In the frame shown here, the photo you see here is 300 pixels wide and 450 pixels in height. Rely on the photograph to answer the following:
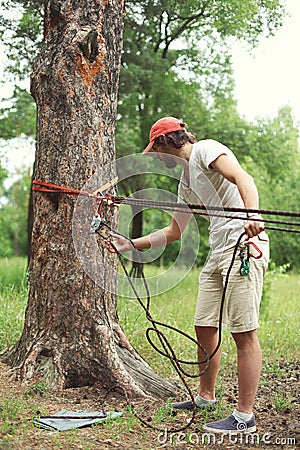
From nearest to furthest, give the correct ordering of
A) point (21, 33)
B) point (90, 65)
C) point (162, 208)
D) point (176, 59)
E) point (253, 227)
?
point (253, 227)
point (162, 208)
point (90, 65)
point (21, 33)
point (176, 59)

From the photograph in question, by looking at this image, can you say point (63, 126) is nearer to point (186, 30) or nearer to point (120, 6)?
point (120, 6)

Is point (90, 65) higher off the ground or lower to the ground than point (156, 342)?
higher

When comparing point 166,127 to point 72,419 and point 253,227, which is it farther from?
point 72,419

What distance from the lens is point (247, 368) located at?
10.1ft

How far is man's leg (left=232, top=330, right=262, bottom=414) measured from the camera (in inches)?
121

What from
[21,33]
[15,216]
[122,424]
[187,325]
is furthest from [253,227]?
[15,216]

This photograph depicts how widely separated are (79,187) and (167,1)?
4.35 metres

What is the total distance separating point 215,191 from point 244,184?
1.20 ft

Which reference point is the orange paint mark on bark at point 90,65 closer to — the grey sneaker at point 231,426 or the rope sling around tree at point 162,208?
the rope sling around tree at point 162,208

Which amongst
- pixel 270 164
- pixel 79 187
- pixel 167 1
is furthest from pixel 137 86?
pixel 79 187

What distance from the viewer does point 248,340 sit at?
3113mm

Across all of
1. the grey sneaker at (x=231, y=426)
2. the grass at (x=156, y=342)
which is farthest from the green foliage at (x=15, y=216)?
the grey sneaker at (x=231, y=426)

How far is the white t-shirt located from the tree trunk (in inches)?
29.0

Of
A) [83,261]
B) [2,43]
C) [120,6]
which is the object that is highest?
[2,43]
